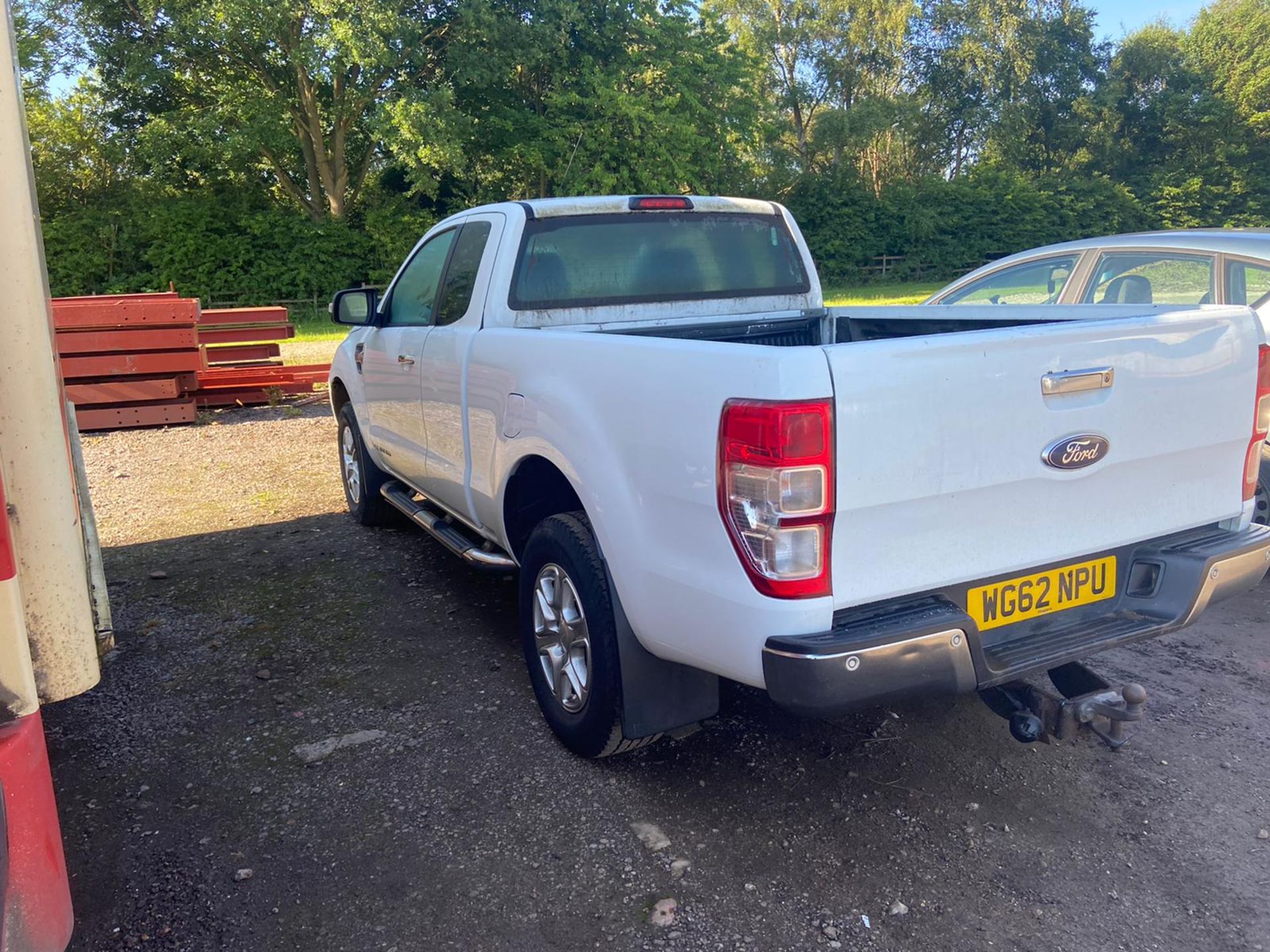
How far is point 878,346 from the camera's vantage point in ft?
7.86

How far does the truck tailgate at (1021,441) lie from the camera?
2410 mm

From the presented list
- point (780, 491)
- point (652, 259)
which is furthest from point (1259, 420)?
point (652, 259)

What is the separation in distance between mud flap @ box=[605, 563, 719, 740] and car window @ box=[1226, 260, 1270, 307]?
3907 millimetres

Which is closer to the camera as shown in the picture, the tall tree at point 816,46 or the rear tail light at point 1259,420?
the rear tail light at point 1259,420

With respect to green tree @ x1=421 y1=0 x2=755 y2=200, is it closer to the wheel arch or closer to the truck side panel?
the wheel arch

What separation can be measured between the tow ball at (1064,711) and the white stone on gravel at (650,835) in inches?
40.6

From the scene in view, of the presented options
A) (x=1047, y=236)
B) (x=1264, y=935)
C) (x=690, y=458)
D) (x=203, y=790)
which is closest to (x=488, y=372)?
(x=690, y=458)

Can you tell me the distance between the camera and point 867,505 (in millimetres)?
2420

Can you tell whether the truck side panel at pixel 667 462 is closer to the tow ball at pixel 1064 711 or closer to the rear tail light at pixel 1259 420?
the tow ball at pixel 1064 711

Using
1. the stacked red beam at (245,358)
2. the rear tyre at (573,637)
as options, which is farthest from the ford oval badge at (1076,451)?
the stacked red beam at (245,358)

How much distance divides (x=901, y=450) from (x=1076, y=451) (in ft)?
2.00

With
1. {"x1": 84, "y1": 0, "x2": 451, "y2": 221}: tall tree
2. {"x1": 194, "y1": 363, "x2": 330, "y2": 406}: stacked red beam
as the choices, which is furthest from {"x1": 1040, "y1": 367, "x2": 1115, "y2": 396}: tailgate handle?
{"x1": 84, "y1": 0, "x2": 451, "y2": 221}: tall tree

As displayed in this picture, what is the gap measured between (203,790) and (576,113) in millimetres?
30561

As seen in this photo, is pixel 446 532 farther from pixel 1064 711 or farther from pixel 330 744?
pixel 1064 711
